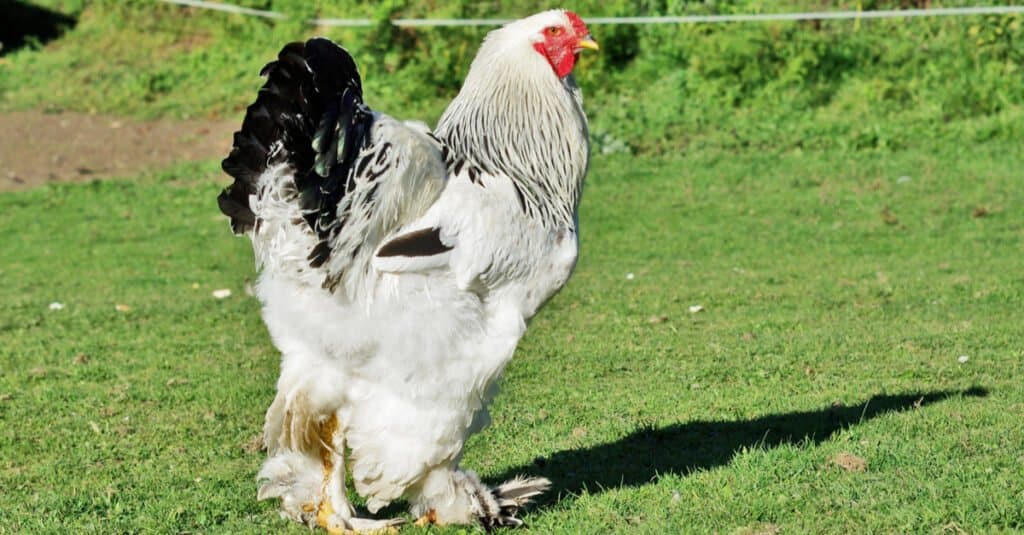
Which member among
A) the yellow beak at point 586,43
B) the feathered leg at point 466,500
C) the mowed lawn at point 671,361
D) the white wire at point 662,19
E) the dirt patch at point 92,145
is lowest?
the dirt patch at point 92,145

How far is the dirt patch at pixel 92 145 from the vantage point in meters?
16.4

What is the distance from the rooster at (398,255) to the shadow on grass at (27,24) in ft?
59.7

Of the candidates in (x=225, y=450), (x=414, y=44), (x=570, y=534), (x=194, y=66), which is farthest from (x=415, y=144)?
(x=194, y=66)

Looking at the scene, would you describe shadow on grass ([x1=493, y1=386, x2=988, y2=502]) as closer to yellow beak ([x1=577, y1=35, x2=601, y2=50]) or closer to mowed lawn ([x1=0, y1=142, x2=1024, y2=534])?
mowed lawn ([x1=0, y1=142, x2=1024, y2=534])

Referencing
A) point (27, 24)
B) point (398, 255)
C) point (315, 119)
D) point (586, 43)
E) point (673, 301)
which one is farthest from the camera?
point (27, 24)

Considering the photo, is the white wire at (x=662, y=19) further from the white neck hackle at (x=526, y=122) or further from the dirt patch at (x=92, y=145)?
the white neck hackle at (x=526, y=122)

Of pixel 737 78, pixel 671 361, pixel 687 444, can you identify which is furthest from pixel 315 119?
pixel 737 78

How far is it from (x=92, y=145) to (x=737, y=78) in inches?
339

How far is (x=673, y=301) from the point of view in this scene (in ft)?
32.9

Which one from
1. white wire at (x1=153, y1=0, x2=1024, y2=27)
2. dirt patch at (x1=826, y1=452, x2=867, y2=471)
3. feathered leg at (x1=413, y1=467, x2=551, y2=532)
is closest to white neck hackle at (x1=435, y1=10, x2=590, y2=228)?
feathered leg at (x1=413, y1=467, x2=551, y2=532)

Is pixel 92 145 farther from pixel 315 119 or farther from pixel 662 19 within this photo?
pixel 315 119

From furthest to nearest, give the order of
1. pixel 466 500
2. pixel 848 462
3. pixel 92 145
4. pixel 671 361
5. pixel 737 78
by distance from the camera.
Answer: pixel 92 145, pixel 737 78, pixel 671 361, pixel 848 462, pixel 466 500

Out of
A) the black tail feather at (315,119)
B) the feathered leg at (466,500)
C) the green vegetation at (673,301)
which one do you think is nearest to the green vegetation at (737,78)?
the green vegetation at (673,301)

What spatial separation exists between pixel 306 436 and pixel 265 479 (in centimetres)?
72
